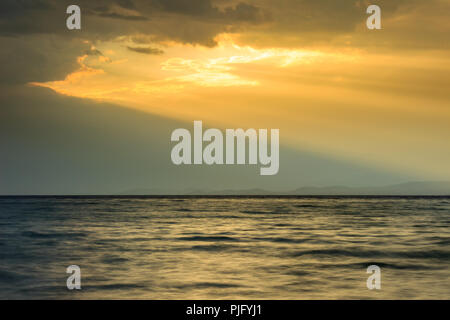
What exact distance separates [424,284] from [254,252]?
10.1m

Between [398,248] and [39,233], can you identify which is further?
[39,233]

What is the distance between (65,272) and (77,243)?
1036 centimetres

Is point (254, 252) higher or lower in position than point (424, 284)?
higher

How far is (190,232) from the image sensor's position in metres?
37.7
